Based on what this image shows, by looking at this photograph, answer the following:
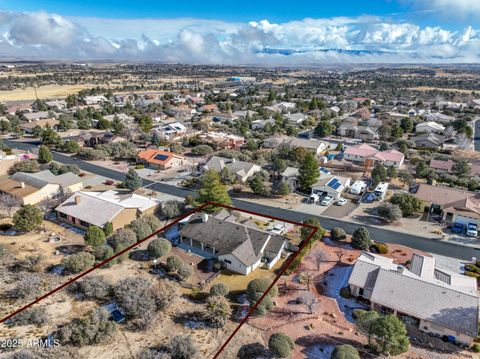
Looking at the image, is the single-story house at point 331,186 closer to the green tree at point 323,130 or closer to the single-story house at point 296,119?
the green tree at point 323,130

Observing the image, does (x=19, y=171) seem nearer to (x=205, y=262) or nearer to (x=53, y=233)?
(x=53, y=233)

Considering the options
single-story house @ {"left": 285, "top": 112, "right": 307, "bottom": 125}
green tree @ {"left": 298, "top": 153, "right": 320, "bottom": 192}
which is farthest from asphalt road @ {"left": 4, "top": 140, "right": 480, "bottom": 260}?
single-story house @ {"left": 285, "top": 112, "right": 307, "bottom": 125}

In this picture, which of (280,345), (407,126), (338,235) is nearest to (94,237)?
(280,345)

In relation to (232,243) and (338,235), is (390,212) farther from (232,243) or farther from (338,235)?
(232,243)

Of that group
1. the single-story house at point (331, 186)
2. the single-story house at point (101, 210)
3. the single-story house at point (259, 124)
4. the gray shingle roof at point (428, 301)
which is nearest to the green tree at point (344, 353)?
the gray shingle roof at point (428, 301)

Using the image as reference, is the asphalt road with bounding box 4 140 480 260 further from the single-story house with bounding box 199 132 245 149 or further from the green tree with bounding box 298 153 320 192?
the single-story house with bounding box 199 132 245 149
